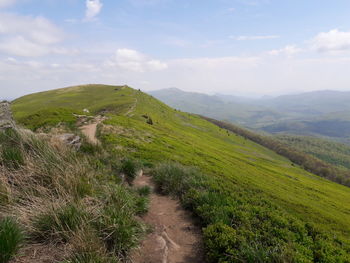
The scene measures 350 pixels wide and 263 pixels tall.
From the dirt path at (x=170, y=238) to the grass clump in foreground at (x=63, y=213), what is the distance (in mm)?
612

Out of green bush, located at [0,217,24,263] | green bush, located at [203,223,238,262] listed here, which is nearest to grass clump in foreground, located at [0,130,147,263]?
green bush, located at [0,217,24,263]

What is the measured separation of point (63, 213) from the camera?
5000 mm

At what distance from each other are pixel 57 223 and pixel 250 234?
615 centimetres

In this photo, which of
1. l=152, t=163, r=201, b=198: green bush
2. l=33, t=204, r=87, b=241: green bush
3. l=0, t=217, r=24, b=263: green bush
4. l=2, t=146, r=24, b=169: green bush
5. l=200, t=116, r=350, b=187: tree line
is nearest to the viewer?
l=0, t=217, r=24, b=263: green bush

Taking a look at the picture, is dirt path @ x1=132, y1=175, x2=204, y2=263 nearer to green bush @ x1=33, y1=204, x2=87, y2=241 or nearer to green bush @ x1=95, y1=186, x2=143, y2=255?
green bush @ x1=95, y1=186, x2=143, y2=255

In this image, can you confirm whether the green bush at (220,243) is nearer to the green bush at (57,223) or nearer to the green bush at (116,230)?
the green bush at (116,230)

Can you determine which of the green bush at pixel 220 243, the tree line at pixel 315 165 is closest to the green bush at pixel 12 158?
the green bush at pixel 220 243

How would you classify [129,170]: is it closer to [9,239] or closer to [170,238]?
[170,238]

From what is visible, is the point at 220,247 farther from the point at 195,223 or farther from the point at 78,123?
the point at 78,123

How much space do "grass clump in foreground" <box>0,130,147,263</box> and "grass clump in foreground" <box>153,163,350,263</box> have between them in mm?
2681

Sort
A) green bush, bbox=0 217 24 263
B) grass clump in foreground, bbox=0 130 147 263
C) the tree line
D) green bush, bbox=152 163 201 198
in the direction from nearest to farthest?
green bush, bbox=0 217 24 263
grass clump in foreground, bbox=0 130 147 263
green bush, bbox=152 163 201 198
the tree line

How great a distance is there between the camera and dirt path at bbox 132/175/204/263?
20.1ft

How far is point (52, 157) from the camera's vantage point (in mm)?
7320

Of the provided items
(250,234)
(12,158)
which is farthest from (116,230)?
(250,234)
